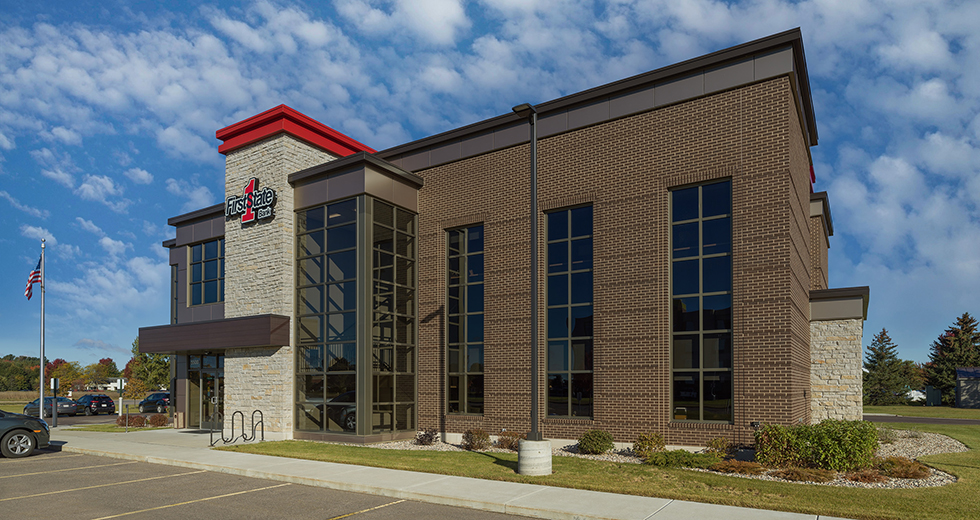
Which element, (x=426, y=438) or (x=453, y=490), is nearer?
(x=453, y=490)

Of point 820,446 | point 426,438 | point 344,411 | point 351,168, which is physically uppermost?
point 351,168

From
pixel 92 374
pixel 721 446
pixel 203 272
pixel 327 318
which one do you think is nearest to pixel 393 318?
pixel 327 318

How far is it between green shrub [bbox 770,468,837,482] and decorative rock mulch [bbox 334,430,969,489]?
0.09 m

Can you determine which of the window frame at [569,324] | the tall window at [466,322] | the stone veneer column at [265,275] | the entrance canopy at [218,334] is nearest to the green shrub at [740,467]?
the window frame at [569,324]

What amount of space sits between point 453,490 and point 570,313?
27.8 ft

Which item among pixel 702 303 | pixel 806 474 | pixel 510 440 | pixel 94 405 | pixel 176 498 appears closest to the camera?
pixel 176 498

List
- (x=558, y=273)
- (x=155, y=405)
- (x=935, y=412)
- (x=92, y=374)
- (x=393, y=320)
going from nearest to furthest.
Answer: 1. (x=558, y=273)
2. (x=393, y=320)
3. (x=155, y=405)
4. (x=935, y=412)
5. (x=92, y=374)

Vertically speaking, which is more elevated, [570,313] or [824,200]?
[824,200]

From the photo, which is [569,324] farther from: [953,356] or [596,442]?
[953,356]

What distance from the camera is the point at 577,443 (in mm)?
18500

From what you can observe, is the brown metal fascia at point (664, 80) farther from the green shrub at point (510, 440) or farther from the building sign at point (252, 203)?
the green shrub at point (510, 440)

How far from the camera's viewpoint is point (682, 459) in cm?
1505

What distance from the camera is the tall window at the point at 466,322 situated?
2120 cm

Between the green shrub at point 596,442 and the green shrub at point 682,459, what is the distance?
76.5 inches
